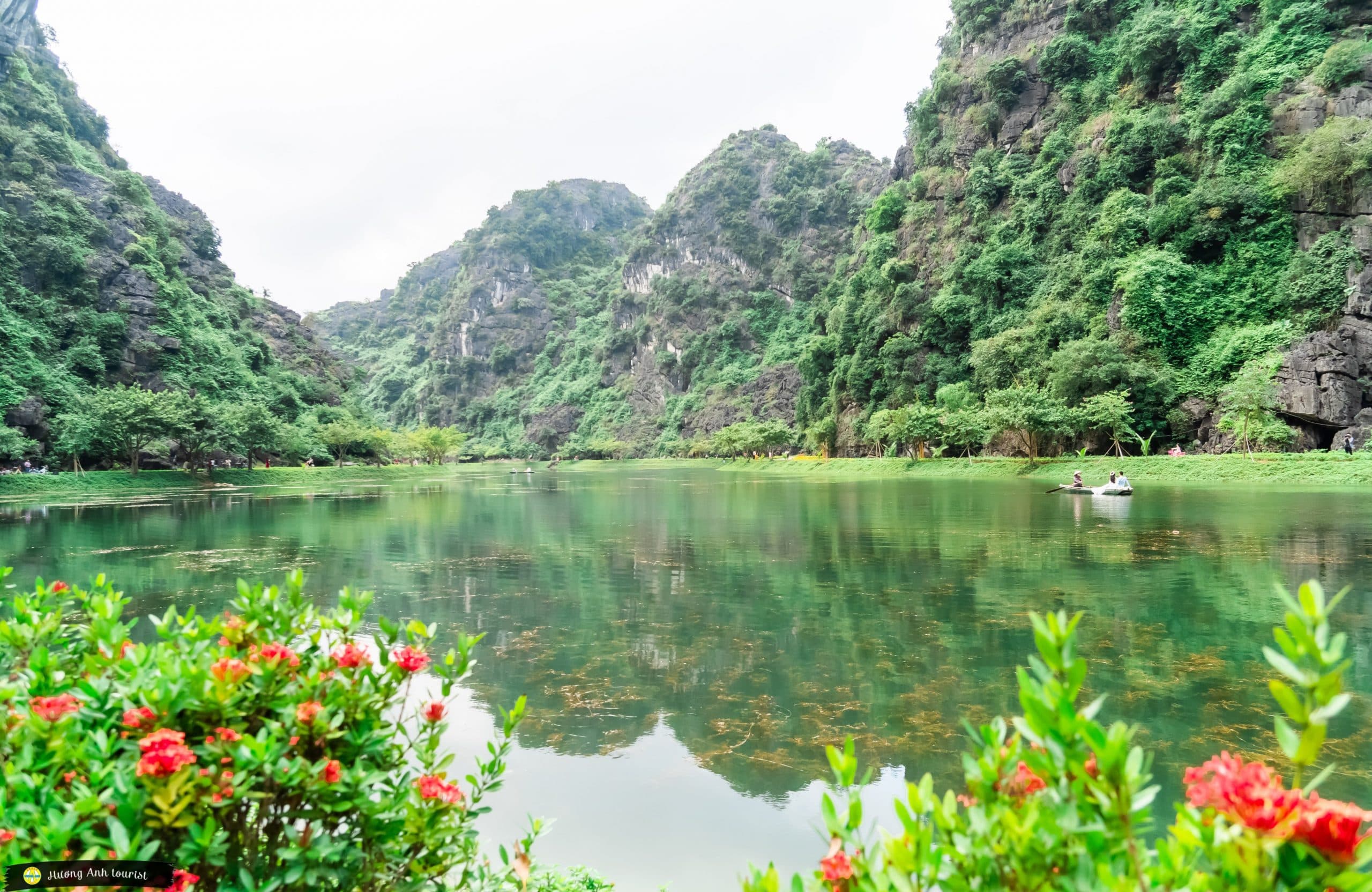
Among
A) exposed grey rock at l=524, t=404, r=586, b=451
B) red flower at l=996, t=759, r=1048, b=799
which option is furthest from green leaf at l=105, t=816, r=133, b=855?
exposed grey rock at l=524, t=404, r=586, b=451

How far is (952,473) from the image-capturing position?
39.3 m

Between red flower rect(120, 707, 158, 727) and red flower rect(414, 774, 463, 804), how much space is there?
734 mm

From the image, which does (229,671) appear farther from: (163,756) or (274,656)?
(163,756)

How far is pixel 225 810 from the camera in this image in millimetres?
1847

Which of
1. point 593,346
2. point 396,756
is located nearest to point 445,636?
point 396,756

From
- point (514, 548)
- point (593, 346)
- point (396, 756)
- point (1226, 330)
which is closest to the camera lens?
point (396, 756)

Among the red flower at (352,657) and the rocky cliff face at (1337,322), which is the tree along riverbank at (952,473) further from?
the red flower at (352,657)

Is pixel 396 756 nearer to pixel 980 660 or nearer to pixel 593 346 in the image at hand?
pixel 980 660

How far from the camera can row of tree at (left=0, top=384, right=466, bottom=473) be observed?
114 ft

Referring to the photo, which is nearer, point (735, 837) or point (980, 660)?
point (735, 837)

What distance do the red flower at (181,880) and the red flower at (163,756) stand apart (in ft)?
0.96

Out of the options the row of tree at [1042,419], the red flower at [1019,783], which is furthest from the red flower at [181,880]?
the row of tree at [1042,419]

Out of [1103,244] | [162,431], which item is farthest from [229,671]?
[1103,244]

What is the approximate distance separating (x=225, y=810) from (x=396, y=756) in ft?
2.08
